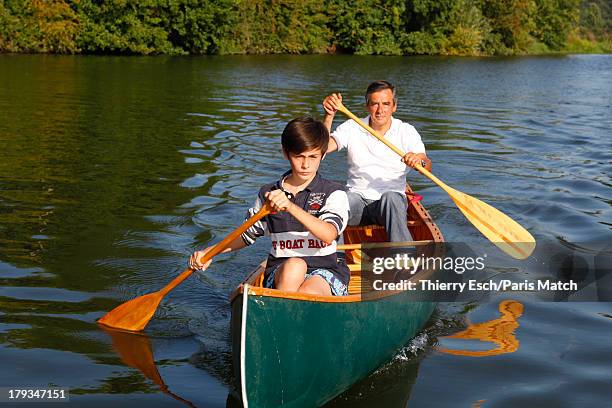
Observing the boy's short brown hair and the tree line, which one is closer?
the boy's short brown hair

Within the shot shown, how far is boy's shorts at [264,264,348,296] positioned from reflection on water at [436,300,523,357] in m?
1.15

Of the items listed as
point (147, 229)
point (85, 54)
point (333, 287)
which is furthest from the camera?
point (85, 54)

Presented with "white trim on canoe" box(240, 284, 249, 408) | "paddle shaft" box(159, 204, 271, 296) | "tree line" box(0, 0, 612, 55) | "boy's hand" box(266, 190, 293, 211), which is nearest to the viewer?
"white trim on canoe" box(240, 284, 249, 408)

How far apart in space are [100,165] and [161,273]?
4481 millimetres

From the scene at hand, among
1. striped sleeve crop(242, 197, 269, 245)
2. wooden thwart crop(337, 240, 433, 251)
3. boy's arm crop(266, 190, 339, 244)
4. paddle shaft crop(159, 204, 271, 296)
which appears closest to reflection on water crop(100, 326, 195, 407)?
paddle shaft crop(159, 204, 271, 296)

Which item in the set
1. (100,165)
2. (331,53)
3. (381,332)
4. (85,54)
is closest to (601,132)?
(100,165)

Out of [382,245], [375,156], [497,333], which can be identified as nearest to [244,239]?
[382,245]

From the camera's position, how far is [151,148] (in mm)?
12359

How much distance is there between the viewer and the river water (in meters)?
4.91

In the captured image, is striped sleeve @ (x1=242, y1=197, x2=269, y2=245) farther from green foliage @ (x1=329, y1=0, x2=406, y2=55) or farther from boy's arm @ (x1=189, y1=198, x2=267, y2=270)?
green foliage @ (x1=329, y1=0, x2=406, y2=55)

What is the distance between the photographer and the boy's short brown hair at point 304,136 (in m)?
4.31

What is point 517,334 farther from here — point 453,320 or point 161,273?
point 161,273

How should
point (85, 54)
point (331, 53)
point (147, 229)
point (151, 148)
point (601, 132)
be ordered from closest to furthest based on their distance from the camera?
point (147, 229) → point (151, 148) → point (601, 132) → point (85, 54) → point (331, 53)

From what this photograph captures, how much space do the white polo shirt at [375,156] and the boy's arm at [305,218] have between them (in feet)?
7.38
